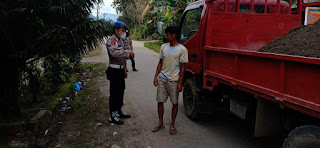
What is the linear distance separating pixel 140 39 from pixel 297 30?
28269mm

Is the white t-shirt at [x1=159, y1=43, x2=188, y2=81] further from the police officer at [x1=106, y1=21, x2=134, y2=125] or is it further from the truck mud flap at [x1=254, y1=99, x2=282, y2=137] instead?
the truck mud flap at [x1=254, y1=99, x2=282, y2=137]

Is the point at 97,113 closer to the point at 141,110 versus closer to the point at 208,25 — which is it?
the point at 141,110

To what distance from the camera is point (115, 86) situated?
469 centimetres

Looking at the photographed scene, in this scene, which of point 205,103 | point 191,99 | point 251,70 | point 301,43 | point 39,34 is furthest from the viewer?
point 191,99

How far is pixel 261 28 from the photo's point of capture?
169 inches

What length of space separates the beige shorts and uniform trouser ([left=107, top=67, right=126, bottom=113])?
828mm

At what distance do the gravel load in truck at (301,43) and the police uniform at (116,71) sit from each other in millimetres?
2290

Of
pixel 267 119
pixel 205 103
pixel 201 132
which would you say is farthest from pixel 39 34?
pixel 267 119

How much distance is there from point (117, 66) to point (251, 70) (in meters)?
2.36

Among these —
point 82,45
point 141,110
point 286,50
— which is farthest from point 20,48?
point 286,50

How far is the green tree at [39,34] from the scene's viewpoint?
3.57 metres

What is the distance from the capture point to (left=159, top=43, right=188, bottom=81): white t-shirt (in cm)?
407

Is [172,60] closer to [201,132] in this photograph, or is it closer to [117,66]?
[117,66]

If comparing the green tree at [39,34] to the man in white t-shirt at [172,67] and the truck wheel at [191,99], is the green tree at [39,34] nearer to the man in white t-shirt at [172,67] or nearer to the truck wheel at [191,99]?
the man in white t-shirt at [172,67]
